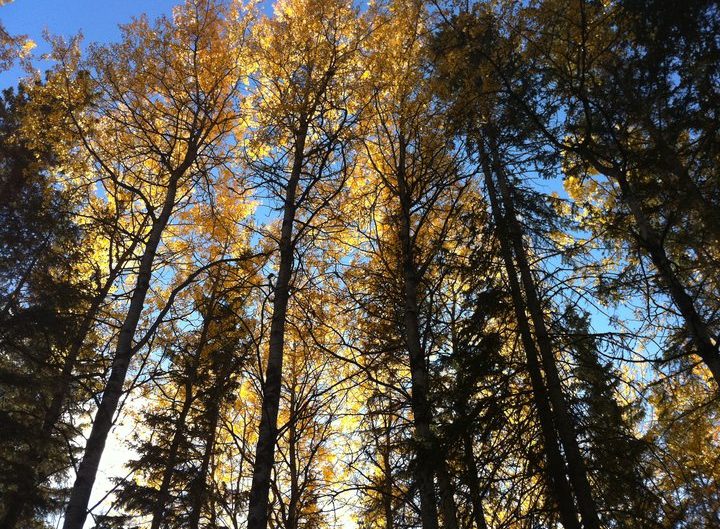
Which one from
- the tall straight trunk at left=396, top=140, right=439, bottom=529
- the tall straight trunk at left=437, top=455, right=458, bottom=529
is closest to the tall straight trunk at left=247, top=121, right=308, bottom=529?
the tall straight trunk at left=396, top=140, right=439, bottom=529

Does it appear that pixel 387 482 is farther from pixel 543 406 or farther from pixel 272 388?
pixel 272 388

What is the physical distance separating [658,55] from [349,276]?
5088mm

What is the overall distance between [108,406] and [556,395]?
539 centimetres

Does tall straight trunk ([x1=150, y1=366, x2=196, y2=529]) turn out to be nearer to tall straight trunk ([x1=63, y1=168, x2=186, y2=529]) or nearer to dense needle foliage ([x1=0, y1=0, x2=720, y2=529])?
dense needle foliage ([x1=0, y1=0, x2=720, y2=529])

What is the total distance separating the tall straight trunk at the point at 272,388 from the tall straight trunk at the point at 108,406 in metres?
1.94

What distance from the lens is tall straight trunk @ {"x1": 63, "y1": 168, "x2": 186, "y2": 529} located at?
4.55m

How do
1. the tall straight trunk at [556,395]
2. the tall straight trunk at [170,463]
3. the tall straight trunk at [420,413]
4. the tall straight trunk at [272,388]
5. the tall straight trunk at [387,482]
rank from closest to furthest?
the tall straight trunk at [272,388], the tall straight trunk at [420,413], the tall straight trunk at [556,395], the tall straight trunk at [387,482], the tall straight trunk at [170,463]

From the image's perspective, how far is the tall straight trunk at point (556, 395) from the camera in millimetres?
4688

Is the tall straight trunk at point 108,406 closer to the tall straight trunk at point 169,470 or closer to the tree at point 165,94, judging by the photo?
the tree at point 165,94

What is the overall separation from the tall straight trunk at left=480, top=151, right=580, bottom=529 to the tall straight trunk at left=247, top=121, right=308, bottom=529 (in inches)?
120

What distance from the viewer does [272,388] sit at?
14.1 feet

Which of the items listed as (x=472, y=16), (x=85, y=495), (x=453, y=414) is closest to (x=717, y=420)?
(x=453, y=414)

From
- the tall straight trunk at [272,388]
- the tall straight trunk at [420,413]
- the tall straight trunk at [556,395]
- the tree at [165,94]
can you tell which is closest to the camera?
the tall straight trunk at [272,388]

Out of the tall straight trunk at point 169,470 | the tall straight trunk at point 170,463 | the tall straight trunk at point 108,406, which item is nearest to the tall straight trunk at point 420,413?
the tall straight trunk at point 108,406
